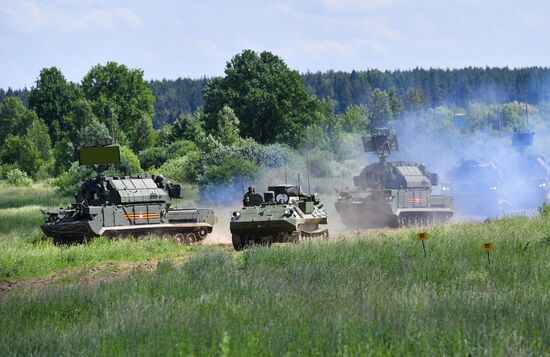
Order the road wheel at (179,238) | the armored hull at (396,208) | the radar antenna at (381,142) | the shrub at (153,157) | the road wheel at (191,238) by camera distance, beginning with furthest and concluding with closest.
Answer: the shrub at (153,157)
the radar antenna at (381,142)
the armored hull at (396,208)
the road wheel at (191,238)
the road wheel at (179,238)

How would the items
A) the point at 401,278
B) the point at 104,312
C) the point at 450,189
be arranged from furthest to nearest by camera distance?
the point at 450,189 → the point at 401,278 → the point at 104,312

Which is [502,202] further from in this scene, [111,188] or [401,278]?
[401,278]

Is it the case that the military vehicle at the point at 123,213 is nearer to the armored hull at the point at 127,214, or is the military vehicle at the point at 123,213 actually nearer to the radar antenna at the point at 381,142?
the armored hull at the point at 127,214

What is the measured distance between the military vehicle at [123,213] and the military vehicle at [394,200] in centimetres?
483

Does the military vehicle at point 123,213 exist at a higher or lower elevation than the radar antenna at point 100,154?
lower

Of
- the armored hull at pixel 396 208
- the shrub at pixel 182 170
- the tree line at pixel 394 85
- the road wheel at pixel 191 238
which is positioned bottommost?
the road wheel at pixel 191 238

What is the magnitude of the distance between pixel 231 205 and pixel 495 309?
32.4 meters

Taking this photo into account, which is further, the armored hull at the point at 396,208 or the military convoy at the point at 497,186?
the military convoy at the point at 497,186

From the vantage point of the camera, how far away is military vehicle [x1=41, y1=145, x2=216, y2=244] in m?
27.5

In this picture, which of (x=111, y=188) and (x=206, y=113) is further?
(x=206, y=113)

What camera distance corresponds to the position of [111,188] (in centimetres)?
2889

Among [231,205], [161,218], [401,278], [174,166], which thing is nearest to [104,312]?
[401,278]

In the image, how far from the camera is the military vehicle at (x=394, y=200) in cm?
3052

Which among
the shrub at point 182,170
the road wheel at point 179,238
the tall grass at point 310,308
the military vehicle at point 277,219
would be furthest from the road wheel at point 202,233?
the shrub at point 182,170
